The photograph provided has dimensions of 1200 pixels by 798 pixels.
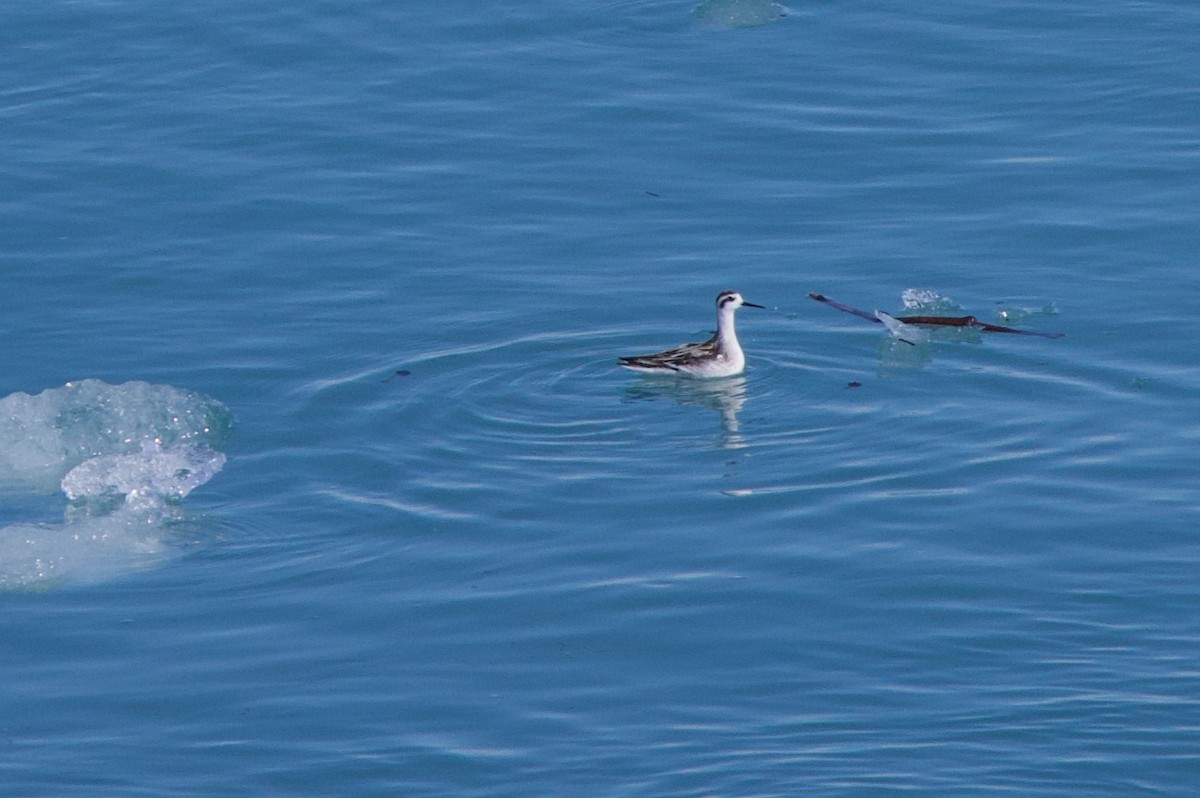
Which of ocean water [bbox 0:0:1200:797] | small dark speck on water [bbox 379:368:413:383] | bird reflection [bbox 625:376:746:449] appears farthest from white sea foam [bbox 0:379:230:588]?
bird reflection [bbox 625:376:746:449]

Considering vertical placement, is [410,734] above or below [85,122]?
below

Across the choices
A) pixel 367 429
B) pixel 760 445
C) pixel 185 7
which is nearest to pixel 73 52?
pixel 185 7

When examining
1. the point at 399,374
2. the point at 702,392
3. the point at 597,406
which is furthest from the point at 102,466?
the point at 702,392

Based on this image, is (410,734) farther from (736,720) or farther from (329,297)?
(329,297)

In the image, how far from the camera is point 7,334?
55.5 feet

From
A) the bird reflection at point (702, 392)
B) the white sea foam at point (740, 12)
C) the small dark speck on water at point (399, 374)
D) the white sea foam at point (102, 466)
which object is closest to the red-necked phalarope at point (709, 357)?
→ the bird reflection at point (702, 392)

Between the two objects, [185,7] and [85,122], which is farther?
[185,7]

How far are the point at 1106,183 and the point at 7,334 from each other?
9.80 meters

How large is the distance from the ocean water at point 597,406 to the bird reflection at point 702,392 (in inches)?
1.8

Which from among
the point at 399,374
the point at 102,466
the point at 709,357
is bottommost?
the point at 102,466

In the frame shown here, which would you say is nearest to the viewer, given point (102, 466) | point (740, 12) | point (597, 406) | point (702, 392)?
point (102, 466)

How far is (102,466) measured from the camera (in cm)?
1402

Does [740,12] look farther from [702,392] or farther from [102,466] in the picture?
[102,466]

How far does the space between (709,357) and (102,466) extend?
14.9 ft
